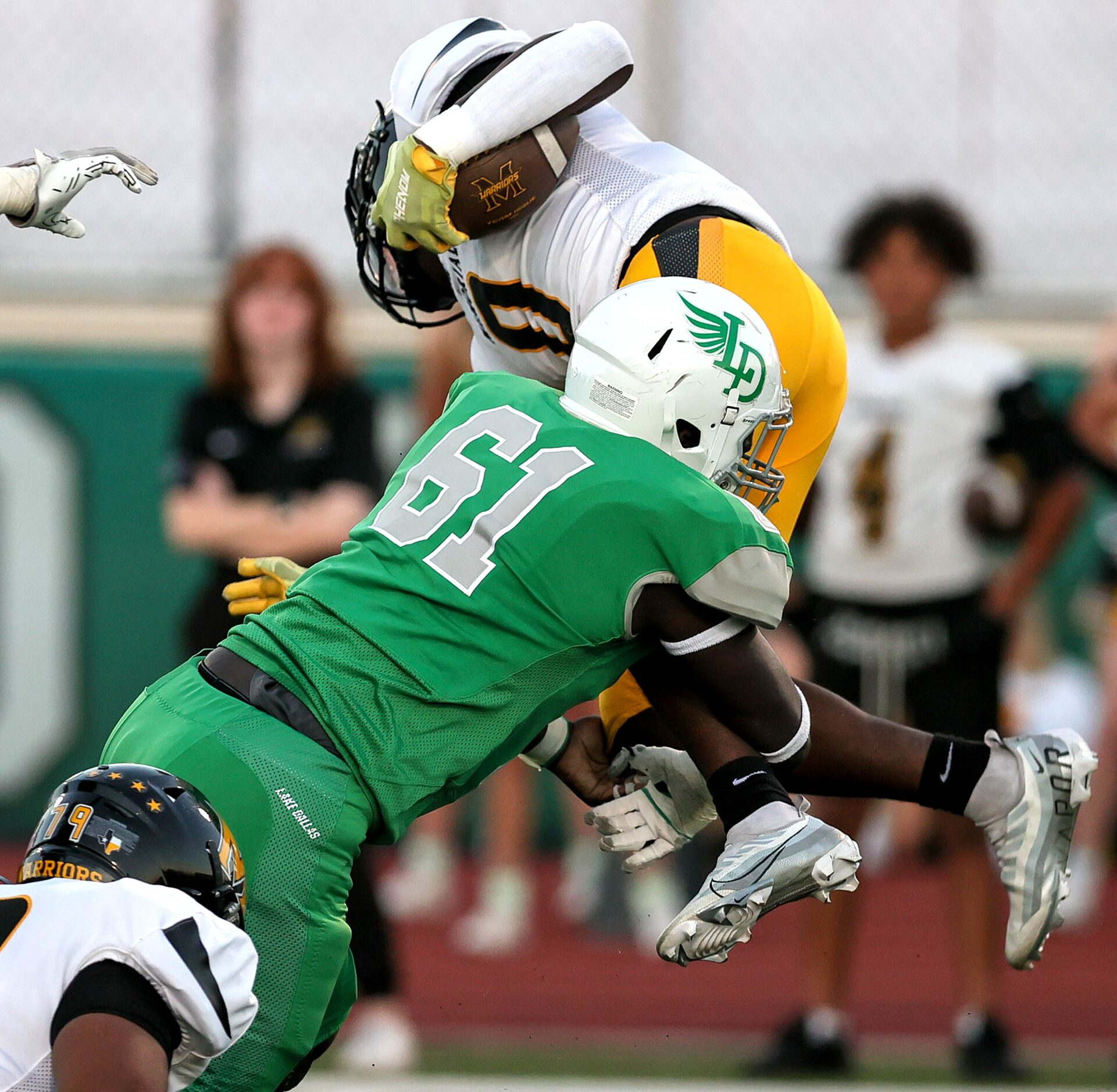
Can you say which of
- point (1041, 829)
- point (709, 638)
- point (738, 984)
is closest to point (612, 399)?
point (709, 638)

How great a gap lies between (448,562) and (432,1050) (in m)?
2.53

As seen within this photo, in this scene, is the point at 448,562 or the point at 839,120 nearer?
the point at 448,562

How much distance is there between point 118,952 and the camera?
8.05 feet

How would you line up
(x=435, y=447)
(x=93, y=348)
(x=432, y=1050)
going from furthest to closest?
1. (x=93, y=348)
2. (x=432, y=1050)
3. (x=435, y=447)

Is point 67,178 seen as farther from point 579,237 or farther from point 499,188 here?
point 579,237

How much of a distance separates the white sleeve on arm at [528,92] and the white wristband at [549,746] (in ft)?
3.10

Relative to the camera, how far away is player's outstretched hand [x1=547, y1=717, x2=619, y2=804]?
132 inches

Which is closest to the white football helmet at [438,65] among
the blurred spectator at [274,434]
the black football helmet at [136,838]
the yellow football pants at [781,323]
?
the yellow football pants at [781,323]

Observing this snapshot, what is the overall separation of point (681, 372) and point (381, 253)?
0.87 metres

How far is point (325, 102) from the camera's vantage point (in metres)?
7.85

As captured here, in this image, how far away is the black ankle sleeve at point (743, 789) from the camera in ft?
9.89

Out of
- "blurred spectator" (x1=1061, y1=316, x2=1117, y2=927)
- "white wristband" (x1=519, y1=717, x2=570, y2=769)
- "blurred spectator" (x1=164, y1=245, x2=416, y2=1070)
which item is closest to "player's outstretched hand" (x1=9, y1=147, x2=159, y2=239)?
"white wristband" (x1=519, y1=717, x2=570, y2=769)

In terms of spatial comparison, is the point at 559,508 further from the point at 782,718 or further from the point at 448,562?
the point at 782,718

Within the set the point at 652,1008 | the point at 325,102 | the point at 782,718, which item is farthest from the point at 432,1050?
the point at 325,102
